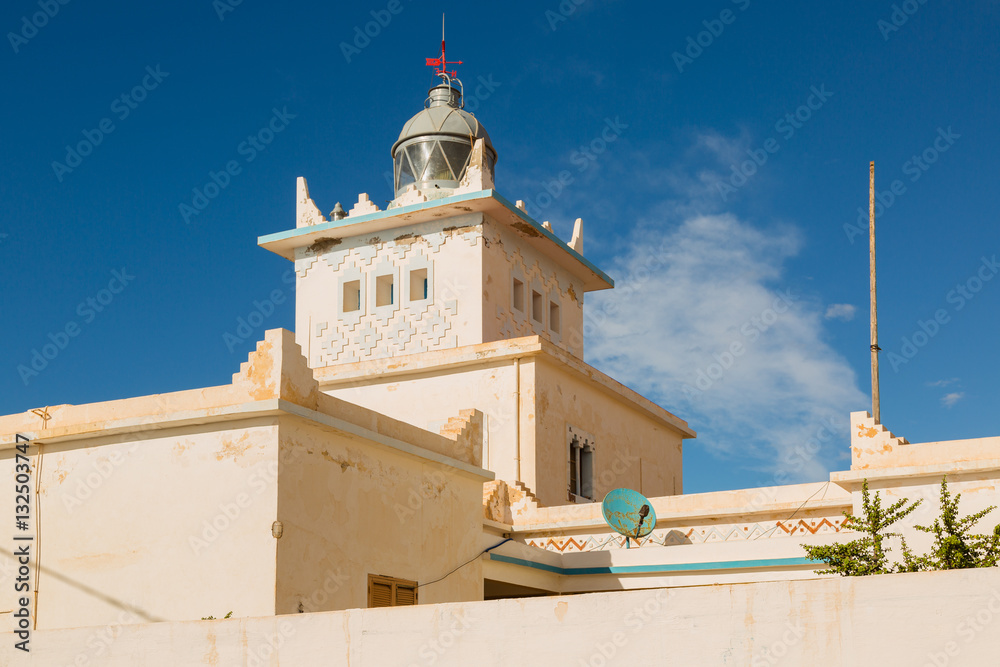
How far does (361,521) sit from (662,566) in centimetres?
540

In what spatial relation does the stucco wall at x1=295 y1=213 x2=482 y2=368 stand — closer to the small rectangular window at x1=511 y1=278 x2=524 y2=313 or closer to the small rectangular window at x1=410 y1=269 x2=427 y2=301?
the small rectangular window at x1=410 y1=269 x2=427 y2=301

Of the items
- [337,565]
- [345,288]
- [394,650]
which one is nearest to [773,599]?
[394,650]

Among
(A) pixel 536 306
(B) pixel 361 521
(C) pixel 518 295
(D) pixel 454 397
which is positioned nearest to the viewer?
(B) pixel 361 521

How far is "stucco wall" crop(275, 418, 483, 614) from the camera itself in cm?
1250

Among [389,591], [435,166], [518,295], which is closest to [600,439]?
[518,295]

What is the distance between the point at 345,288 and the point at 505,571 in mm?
11026

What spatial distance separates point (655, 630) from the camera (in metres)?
7.99

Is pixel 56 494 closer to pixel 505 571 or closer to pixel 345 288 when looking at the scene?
pixel 505 571

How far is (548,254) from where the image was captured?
27000 mm

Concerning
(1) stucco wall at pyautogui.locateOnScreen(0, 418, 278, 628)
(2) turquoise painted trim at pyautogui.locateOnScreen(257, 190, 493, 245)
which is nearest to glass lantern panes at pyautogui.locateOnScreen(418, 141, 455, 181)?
(2) turquoise painted trim at pyautogui.locateOnScreen(257, 190, 493, 245)

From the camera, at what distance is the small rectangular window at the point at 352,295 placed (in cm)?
2586

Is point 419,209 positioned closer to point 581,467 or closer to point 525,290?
point 525,290

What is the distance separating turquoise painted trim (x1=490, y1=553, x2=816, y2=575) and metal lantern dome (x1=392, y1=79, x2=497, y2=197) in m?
11.7

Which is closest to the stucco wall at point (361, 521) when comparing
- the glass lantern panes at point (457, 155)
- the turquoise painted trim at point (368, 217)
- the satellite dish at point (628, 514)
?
the satellite dish at point (628, 514)
